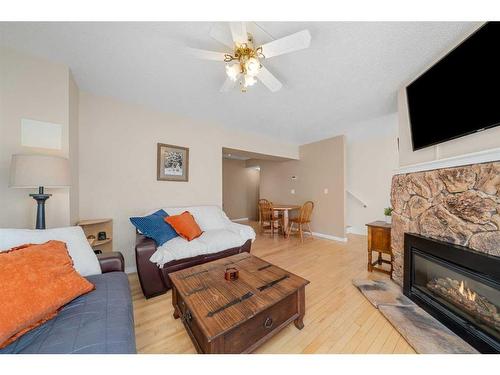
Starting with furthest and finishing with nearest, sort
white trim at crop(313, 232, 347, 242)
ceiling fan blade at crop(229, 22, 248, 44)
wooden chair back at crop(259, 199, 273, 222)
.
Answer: wooden chair back at crop(259, 199, 273, 222)
white trim at crop(313, 232, 347, 242)
ceiling fan blade at crop(229, 22, 248, 44)

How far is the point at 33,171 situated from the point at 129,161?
1.17 m

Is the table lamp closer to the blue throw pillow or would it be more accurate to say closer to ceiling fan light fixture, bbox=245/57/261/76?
the blue throw pillow

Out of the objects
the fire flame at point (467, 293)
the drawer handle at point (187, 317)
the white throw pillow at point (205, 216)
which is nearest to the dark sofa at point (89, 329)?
the drawer handle at point (187, 317)

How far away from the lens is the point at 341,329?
138 cm

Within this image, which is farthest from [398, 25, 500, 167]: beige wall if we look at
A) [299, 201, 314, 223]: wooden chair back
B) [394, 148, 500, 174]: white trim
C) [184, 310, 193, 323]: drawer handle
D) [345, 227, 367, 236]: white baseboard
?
[345, 227, 367, 236]: white baseboard

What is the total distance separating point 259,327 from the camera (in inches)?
43.1

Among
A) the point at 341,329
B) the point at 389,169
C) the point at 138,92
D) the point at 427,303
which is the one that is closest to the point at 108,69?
the point at 138,92

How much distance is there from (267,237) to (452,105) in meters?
3.55

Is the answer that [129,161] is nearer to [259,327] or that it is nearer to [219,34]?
[219,34]

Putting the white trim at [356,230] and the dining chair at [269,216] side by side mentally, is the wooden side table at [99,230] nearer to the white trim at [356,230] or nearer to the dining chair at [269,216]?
the dining chair at [269,216]

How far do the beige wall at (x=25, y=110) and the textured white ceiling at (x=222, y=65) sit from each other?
14cm

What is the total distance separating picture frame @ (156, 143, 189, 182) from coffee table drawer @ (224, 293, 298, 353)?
2318 millimetres

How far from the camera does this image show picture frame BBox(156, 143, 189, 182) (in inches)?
105

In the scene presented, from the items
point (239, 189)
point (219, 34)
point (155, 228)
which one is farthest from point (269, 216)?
point (219, 34)
